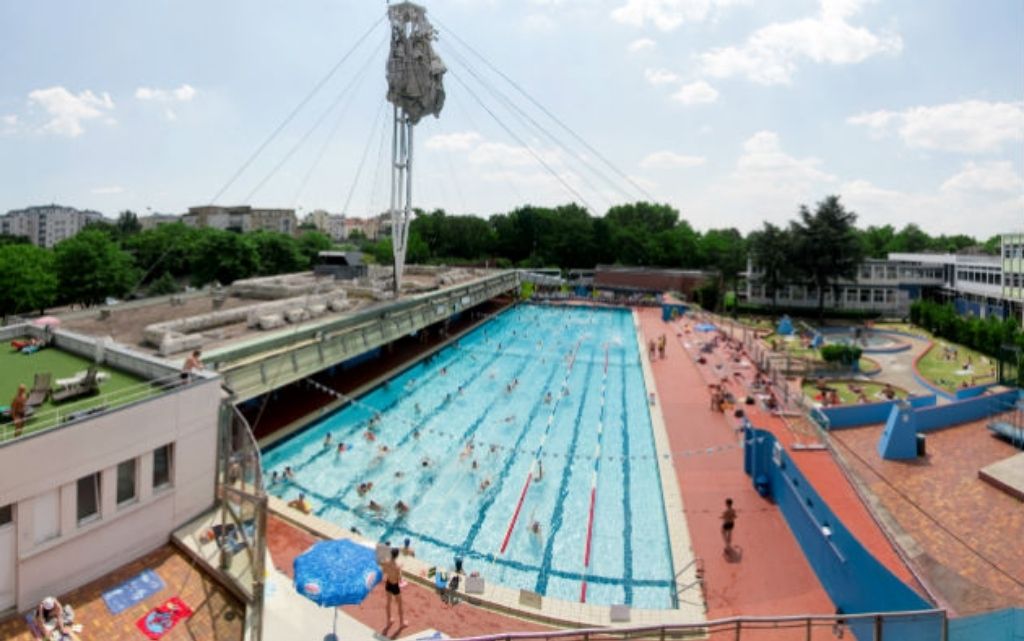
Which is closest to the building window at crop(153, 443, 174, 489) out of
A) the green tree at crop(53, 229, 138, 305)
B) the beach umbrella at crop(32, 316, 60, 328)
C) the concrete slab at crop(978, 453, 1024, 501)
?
the beach umbrella at crop(32, 316, 60, 328)

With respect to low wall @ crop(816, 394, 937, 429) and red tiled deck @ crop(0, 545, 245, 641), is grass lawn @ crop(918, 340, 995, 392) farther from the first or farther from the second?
red tiled deck @ crop(0, 545, 245, 641)

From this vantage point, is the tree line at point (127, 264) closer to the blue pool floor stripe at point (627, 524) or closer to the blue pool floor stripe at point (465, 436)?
the blue pool floor stripe at point (465, 436)

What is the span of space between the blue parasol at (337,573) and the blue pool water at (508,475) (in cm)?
444

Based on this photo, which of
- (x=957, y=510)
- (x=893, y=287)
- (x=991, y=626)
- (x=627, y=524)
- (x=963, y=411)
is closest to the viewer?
(x=991, y=626)

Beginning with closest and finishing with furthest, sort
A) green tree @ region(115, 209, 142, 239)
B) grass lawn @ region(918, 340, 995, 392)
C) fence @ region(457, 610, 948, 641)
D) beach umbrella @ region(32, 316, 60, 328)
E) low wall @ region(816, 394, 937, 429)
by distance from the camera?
fence @ region(457, 610, 948, 641) → beach umbrella @ region(32, 316, 60, 328) → low wall @ region(816, 394, 937, 429) → grass lawn @ region(918, 340, 995, 392) → green tree @ region(115, 209, 142, 239)

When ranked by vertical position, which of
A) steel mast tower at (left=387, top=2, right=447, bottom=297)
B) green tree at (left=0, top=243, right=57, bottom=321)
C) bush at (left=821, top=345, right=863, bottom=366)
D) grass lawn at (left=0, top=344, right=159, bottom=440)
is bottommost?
bush at (left=821, top=345, right=863, bottom=366)

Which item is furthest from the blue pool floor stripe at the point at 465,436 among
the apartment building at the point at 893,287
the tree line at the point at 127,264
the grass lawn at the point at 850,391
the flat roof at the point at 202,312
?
the apartment building at the point at 893,287

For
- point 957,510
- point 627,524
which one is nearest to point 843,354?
point 957,510

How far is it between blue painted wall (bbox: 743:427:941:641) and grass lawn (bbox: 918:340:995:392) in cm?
1724

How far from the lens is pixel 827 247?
4697 cm

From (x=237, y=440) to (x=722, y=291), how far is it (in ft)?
156

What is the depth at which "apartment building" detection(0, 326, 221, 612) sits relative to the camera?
29.3 feet

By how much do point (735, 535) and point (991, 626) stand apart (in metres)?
7.49

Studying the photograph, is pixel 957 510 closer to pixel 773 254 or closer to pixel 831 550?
pixel 831 550
